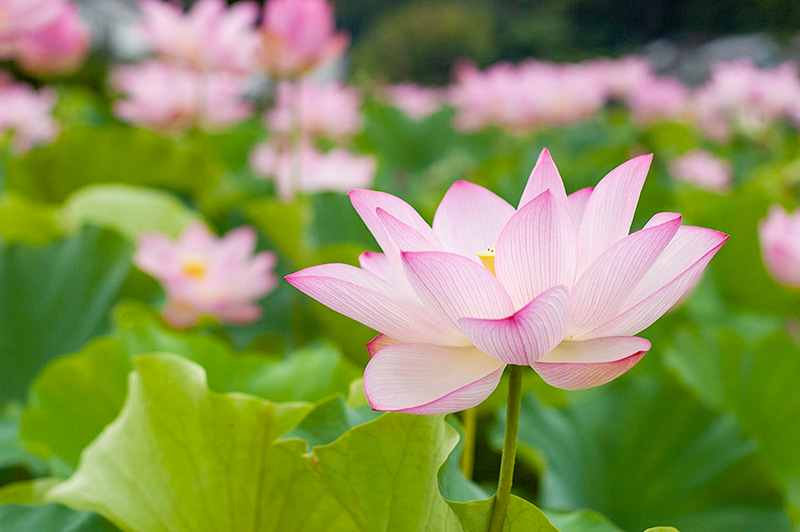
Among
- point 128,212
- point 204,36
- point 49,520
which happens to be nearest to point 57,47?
point 204,36

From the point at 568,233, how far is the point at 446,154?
185 centimetres

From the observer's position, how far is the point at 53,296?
0.74m

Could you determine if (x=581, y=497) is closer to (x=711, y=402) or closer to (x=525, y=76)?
(x=711, y=402)

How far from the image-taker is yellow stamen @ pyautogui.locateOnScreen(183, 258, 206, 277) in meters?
0.75

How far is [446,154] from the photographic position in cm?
206

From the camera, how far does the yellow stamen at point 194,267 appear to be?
754mm

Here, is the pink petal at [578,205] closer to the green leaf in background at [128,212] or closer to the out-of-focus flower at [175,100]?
the green leaf in background at [128,212]

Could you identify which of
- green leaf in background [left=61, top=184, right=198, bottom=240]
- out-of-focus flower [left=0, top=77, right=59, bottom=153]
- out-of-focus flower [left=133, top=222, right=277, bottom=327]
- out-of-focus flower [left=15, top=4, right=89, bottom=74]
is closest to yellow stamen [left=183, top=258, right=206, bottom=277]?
out-of-focus flower [left=133, top=222, right=277, bottom=327]

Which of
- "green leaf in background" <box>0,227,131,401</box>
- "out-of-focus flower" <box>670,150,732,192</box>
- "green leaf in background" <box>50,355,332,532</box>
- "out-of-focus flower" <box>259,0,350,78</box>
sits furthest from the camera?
"out-of-focus flower" <box>670,150,732,192</box>

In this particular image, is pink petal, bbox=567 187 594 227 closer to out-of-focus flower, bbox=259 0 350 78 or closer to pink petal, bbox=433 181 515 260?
pink petal, bbox=433 181 515 260

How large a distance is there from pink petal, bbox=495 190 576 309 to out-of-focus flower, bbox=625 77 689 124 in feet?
6.87

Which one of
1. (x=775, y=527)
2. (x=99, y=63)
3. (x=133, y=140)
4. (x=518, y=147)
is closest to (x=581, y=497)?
(x=775, y=527)

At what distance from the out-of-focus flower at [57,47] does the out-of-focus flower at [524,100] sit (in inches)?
37.5

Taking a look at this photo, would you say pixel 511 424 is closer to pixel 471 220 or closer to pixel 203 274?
pixel 471 220
